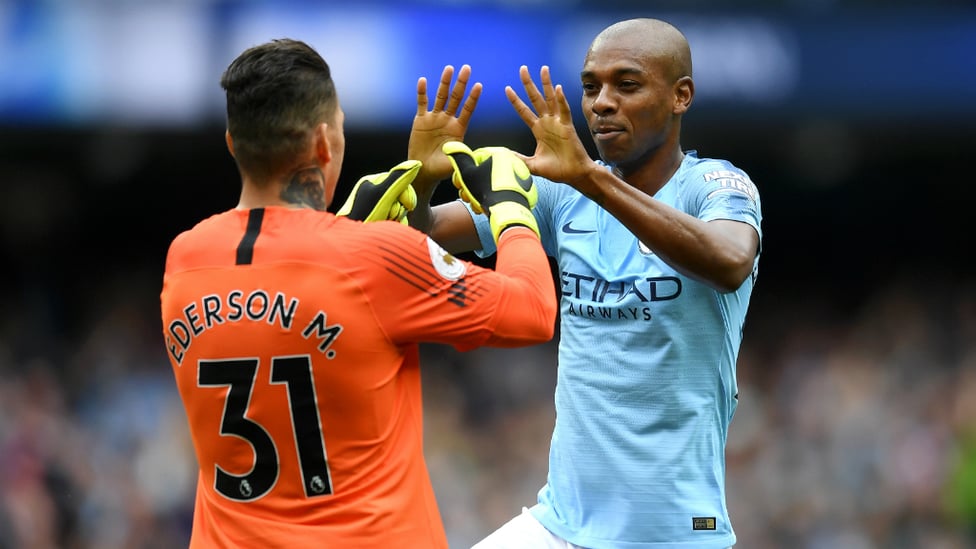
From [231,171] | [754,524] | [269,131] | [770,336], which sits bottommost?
[754,524]

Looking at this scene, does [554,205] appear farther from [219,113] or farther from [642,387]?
A: [219,113]

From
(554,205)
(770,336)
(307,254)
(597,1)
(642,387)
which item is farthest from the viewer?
(770,336)

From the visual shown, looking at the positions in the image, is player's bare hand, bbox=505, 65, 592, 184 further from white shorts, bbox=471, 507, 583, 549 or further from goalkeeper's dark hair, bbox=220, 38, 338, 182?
white shorts, bbox=471, 507, 583, 549

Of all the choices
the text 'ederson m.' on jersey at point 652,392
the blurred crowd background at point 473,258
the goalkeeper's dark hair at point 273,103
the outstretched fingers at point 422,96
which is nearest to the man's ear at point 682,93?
the text 'ederson m.' on jersey at point 652,392

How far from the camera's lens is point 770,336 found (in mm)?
14820

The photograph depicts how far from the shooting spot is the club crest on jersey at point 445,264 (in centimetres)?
351

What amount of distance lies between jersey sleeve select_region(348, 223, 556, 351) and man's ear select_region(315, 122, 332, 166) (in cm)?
24

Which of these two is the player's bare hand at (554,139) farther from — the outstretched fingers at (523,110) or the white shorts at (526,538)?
the white shorts at (526,538)

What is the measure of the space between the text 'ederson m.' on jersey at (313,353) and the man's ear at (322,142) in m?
0.16

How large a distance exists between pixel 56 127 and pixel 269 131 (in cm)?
919

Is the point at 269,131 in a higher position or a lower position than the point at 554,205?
higher

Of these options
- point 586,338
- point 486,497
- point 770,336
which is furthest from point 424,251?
point 770,336

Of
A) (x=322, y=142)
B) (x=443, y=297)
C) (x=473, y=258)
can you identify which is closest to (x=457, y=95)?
(x=322, y=142)

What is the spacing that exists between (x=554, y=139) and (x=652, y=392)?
0.87 m
